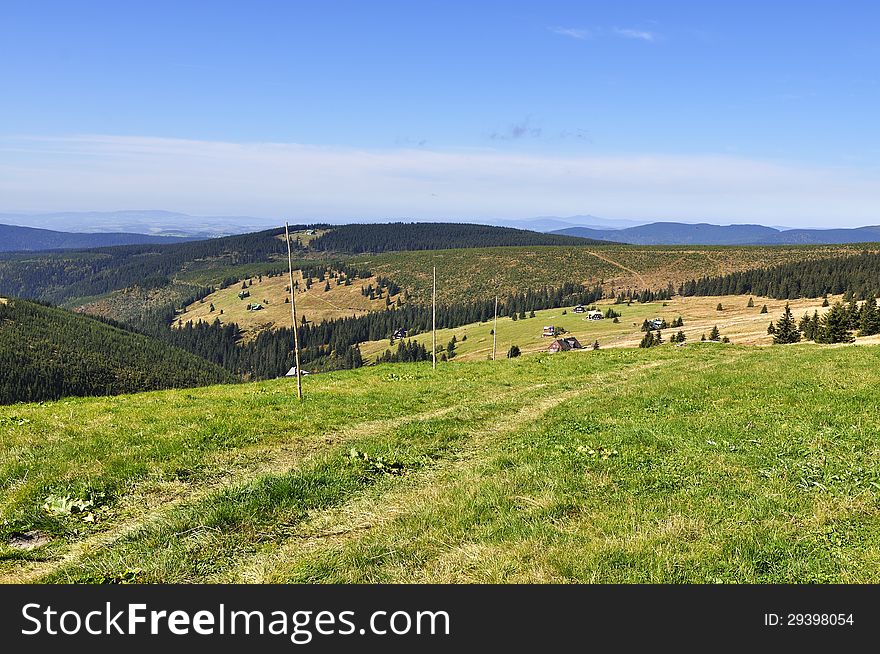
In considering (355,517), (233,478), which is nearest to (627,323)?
(233,478)

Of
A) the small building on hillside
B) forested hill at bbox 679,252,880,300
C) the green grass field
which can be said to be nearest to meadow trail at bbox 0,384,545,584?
the green grass field

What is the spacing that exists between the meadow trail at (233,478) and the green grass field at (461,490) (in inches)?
2.6

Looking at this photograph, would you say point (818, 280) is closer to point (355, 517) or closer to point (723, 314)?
point (723, 314)

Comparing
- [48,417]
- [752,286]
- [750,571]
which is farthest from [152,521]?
[752,286]

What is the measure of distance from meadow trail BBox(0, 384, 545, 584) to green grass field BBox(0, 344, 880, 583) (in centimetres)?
7

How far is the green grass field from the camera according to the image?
25.0 feet

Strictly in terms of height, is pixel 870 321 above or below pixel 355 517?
above

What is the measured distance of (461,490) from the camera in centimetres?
1075

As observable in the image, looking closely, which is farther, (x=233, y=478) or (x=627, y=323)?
(x=627, y=323)

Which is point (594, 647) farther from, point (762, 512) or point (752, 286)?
point (752, 286)

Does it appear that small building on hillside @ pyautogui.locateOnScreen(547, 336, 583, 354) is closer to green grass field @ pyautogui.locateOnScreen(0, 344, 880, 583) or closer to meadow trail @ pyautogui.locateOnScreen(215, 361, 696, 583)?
green grass field @ pyautogui.locateOnScreen(0, 344, 880, 583)

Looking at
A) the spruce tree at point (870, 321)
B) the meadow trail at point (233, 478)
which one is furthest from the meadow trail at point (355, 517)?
the spruce tree at point (870, 321)

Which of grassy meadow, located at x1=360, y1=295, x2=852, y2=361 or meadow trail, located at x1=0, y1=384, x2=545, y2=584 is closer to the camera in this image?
meadow trail, located at x1=0, y1=384, x2=545, y2=584

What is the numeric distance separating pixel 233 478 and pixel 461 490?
539cm
